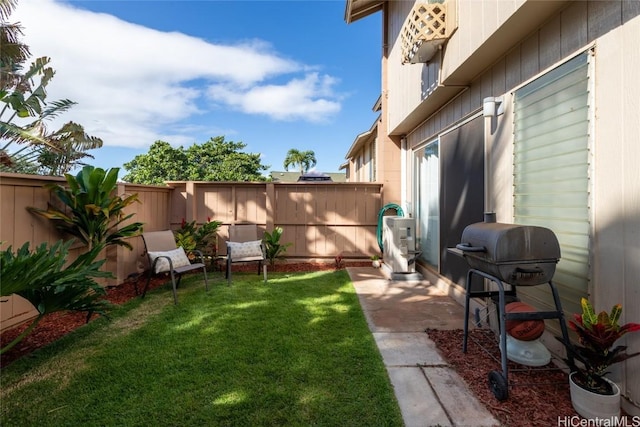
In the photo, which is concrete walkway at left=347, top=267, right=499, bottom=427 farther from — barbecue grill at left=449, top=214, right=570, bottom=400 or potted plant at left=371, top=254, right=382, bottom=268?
potted plant at left=371, top=254, right=382, bottom=268

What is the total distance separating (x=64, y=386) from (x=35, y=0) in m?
6.63

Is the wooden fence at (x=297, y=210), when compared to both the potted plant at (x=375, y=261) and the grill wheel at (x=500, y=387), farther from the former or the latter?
the grill wheel at (x=500, y=387)

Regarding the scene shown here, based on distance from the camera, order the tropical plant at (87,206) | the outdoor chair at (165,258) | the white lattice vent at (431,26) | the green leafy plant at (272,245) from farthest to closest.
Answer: the green leafy plant at (272,245), the outdoor chair at (165,258), the tropical plant at (87,206), the white lattice vent at (431,26)

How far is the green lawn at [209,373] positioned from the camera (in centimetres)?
186

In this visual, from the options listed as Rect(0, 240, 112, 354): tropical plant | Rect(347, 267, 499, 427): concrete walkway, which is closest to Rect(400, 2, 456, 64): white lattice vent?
Rect(347, 267, 499, 427): concrete walkway

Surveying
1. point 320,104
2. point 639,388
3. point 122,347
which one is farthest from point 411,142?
point 320,104

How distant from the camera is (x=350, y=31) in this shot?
31.7 ft

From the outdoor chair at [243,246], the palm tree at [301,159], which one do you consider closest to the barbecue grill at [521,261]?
the outdoor chair at [243,246]

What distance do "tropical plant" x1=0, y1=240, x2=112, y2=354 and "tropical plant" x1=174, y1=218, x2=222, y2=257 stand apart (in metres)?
3.13

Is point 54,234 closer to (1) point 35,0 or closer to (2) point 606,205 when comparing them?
(1) point 35,0

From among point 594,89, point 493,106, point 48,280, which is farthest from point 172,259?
point 594,89

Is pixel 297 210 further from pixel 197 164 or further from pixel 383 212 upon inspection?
pixel 197 164

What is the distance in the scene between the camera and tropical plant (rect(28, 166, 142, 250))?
3824mm

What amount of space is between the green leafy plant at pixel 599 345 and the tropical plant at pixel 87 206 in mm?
5003
